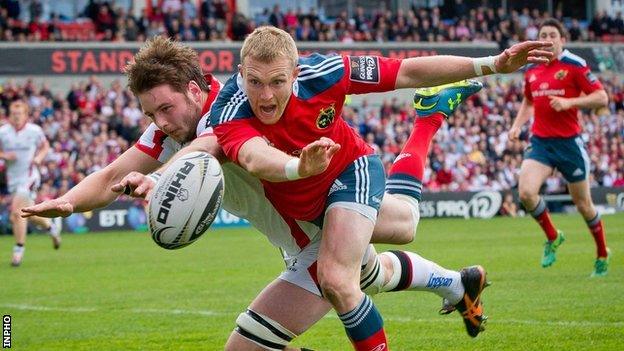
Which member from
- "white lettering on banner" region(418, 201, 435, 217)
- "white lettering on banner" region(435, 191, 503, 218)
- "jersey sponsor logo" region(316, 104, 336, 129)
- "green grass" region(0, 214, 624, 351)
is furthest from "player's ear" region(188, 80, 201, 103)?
"white lettering on banner" region(435, 191, 503, 218)

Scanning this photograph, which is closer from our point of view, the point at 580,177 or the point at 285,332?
the point at 285,332

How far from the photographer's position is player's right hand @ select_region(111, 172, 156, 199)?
5922 millimetres

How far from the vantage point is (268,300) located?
21.8 ft

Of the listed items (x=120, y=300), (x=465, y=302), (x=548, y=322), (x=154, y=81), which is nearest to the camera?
(x=154, y=81)

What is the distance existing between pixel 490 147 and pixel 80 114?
12.3 m

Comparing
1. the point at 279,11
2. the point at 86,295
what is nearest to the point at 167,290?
the point at 86,295

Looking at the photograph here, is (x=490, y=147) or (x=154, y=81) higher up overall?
(x=154, y=81)

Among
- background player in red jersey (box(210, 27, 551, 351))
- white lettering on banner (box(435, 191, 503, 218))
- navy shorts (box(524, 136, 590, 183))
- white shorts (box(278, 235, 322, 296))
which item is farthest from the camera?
white lettering on banner (box(435, 191, 503, 218))

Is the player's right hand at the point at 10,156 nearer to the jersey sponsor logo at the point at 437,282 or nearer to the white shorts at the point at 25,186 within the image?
the white shorts at the point at 25,186

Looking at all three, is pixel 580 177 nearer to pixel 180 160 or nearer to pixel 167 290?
pixel 167 290

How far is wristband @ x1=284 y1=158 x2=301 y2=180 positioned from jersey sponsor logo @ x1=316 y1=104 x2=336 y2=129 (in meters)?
0.58

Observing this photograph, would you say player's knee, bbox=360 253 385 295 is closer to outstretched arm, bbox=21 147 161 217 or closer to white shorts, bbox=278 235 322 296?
white shorts, bbox=278 235 322 296

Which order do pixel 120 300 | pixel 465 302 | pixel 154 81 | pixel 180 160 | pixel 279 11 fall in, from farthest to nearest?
pixel 279 11 → pixel 120 300 → pixel 465 302 → pixel 154 81 → pixel 180 160

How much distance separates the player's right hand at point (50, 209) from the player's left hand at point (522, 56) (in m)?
2.71
